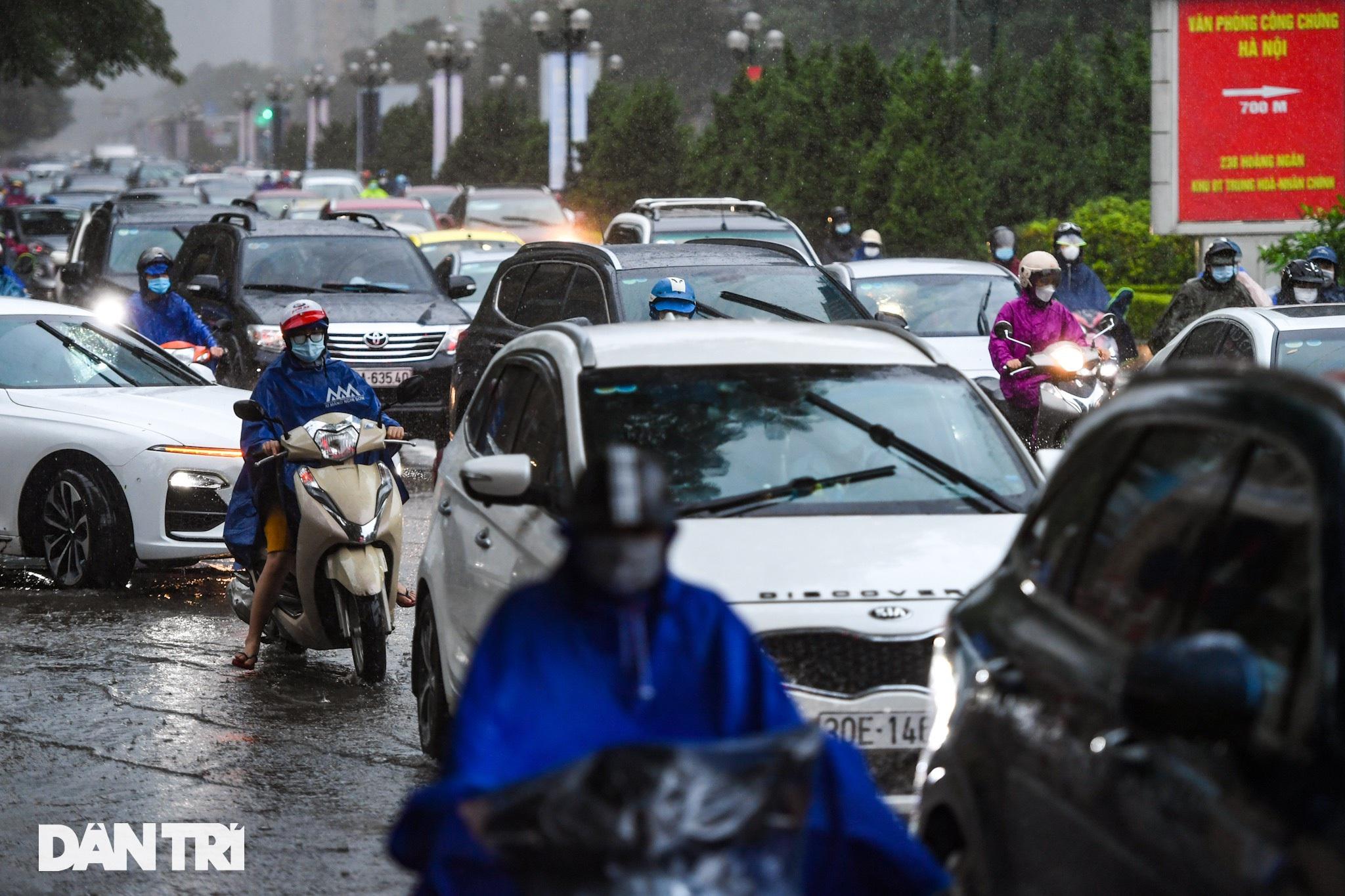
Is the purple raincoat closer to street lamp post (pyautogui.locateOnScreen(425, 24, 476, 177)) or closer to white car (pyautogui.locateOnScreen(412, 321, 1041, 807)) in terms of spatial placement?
white car (pyautogui.locateOnScreen(412, 321, 1041, 807))

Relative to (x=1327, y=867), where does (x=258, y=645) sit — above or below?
below

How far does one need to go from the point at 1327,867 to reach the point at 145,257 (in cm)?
1362

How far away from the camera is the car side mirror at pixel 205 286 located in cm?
1839

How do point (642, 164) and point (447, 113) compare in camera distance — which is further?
point (447, 113)

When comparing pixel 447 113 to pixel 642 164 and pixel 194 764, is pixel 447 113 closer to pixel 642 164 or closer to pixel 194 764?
pixel 642 164

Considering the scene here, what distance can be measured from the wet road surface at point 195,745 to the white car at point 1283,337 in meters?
4.51

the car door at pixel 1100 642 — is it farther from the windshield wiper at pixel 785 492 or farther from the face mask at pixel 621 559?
the windshield wiper at pixel 785 492

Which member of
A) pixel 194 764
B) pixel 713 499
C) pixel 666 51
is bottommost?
pixel 194 764

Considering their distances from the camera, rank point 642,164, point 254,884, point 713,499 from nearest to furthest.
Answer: point 254,884
point 713,499
point 642,164

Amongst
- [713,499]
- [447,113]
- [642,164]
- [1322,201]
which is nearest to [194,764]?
[713,499]

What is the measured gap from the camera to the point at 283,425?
9.47 meters

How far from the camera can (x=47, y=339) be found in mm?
12672

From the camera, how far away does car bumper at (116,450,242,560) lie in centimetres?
1146

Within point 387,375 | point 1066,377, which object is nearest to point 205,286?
point 387,375
